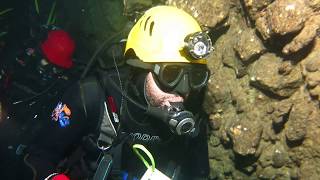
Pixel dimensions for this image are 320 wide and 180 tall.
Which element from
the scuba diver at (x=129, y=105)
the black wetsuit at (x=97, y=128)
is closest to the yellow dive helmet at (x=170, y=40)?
the scuba diver at (x=129, y=105)

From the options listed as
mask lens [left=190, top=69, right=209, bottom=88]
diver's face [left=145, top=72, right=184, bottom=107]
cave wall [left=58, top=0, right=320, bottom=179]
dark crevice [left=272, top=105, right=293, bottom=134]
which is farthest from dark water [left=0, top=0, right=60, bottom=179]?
dark crevice [left=272, top=105, right=293, bottom=134]

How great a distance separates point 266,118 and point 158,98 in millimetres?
1036

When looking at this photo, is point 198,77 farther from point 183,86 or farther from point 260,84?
point 260,84

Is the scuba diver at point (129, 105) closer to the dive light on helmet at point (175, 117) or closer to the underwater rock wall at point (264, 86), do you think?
the dive light on helmet at point (175, 117)

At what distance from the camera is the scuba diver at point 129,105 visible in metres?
2.90

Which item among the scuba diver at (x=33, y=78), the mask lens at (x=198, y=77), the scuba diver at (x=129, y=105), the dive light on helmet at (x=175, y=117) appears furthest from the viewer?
the scuba diver at (x=33, y=78)

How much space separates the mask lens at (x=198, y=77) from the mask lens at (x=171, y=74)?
0.13m

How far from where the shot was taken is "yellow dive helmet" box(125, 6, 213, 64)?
2.81 meters

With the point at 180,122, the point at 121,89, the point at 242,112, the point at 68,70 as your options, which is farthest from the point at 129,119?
the point at 242,112

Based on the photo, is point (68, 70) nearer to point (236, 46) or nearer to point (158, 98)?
point (158, 98)

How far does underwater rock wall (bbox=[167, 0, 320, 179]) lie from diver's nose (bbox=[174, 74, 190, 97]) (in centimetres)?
58

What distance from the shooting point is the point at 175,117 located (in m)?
2.76

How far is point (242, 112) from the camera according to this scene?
10.9 ft

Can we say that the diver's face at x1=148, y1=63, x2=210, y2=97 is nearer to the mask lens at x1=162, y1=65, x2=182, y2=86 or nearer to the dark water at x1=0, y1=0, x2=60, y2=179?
the mask lens at x1=162, y1=65, x2=182, y2=86
